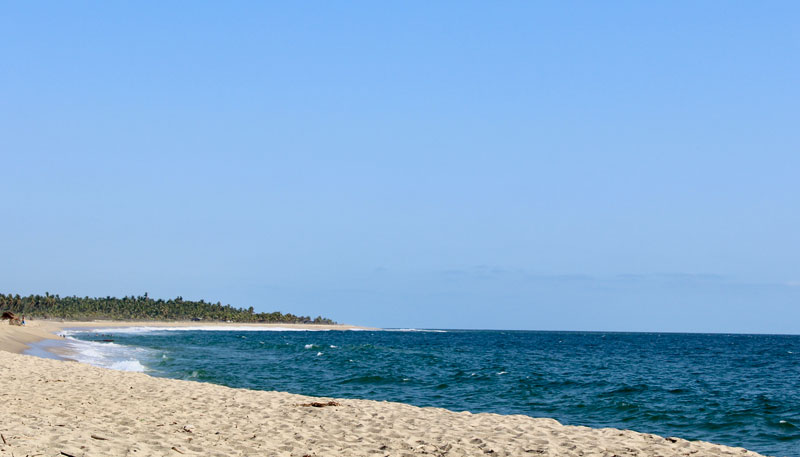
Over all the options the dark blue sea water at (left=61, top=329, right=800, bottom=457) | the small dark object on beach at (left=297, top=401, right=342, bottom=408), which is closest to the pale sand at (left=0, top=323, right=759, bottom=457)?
the small dark object on beach at (left=297, top=401, right=342, bottom=408)

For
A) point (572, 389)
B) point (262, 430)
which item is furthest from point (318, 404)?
point (572, 389)

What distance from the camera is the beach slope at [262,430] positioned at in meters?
12.9

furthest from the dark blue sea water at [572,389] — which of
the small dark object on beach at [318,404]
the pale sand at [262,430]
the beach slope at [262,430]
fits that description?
the small dark object on beach at [318,404]

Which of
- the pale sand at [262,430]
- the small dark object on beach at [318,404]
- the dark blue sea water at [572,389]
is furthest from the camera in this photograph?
the dark blue sea water at [572,389]

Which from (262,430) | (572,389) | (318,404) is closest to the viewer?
(262,430)

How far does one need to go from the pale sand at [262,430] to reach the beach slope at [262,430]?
0.02 m

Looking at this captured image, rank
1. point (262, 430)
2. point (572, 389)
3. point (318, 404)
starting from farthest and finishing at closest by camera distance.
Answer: point (572, 389), point (318, 404), point (262, 430)

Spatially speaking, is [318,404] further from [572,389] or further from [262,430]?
[572,389]

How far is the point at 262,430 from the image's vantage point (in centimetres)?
1557

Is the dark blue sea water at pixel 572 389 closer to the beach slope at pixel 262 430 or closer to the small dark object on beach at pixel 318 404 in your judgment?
the beach slope at pixel 262 430

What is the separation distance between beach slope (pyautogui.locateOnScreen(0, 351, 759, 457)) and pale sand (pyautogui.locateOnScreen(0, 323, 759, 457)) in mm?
22

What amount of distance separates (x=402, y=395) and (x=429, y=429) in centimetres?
1342

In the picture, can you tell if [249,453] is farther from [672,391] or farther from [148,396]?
[672,391]

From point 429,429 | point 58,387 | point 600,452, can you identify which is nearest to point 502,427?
point 429,429
